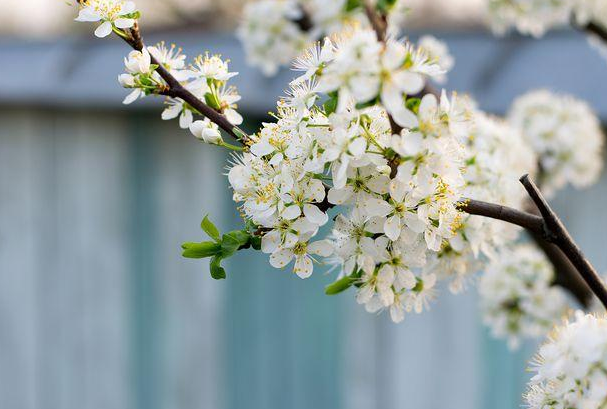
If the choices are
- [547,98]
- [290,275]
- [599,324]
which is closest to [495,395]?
[290,275]

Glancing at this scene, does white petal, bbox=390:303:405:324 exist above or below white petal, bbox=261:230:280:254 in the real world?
→ below

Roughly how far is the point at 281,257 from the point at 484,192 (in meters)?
0.44

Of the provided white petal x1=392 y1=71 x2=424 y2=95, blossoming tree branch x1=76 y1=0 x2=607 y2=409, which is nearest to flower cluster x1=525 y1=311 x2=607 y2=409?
blossoming tree branch x1=76 y1=0 x2=607 y2=409

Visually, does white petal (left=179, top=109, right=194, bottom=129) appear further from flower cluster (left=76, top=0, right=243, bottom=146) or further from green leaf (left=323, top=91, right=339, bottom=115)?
green leaf (left=323, top=91, right=339, bottom=115)

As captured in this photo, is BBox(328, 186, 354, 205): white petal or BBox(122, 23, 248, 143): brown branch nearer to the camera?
BBox(328, 186, 354, 205): white petal

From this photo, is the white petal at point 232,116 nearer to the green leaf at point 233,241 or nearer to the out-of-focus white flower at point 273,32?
the green leaf at point 233,241

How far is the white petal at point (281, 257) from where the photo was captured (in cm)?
83

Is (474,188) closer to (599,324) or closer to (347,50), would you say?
(599,324)

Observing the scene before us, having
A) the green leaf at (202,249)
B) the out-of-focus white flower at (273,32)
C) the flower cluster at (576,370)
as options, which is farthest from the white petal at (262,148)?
the out-of-focus white flower at (273,32)

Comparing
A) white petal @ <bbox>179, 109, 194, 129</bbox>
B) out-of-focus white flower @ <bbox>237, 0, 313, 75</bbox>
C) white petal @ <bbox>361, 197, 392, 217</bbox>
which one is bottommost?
white petal @ <bbox>361, 197, 392, 217</bbox>

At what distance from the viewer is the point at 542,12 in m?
1.78

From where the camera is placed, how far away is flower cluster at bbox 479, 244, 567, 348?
1.72 m

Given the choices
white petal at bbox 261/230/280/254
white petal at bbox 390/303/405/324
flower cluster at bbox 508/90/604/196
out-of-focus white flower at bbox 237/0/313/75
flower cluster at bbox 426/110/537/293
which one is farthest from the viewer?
out-of-focus white flower at bbox 237/0/313/75

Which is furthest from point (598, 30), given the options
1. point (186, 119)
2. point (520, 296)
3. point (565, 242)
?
point (186, 119)
